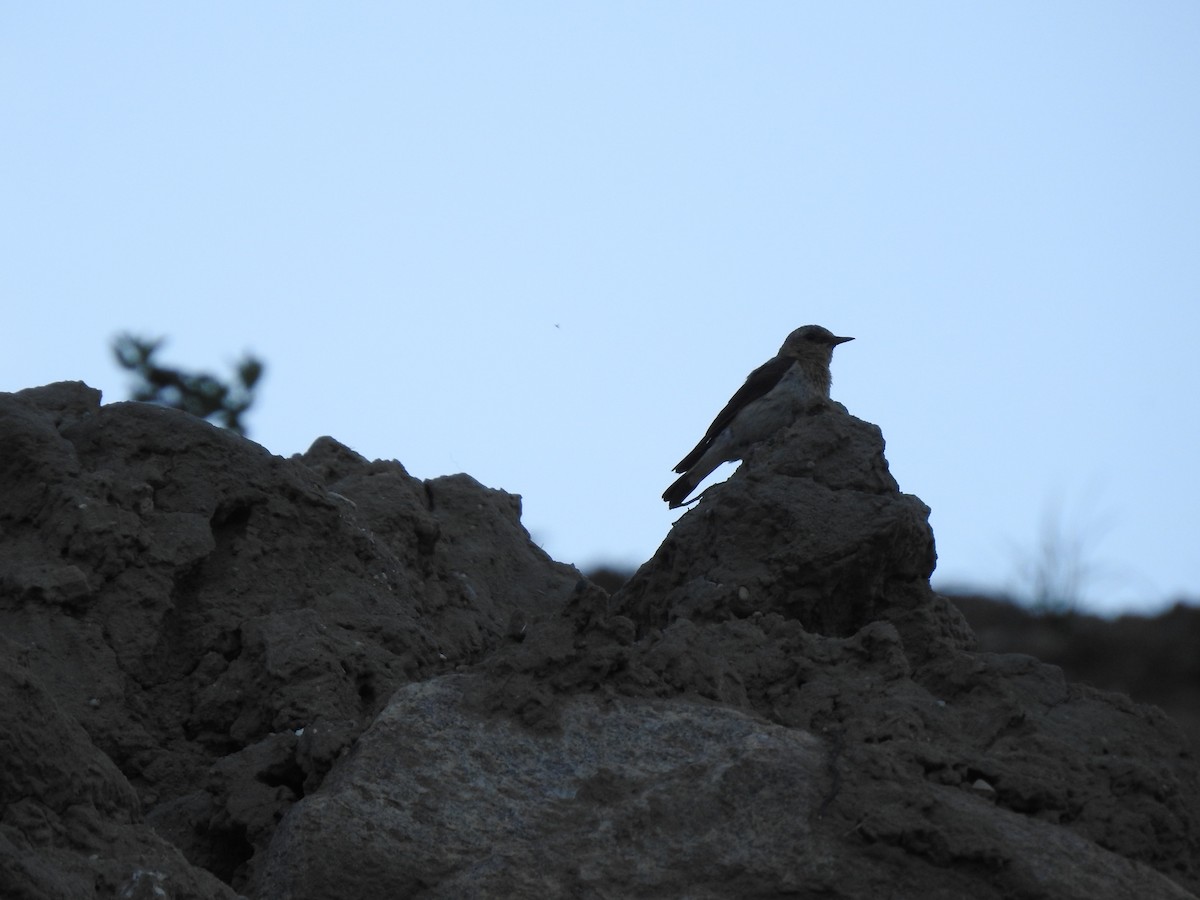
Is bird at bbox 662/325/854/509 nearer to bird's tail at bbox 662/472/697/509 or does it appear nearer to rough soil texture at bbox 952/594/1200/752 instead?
bird's tail at bbox 662/472/697/509

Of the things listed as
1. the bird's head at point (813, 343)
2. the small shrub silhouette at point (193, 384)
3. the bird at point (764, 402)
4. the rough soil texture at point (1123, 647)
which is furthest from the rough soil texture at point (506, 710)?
the small shrub silhouette at point (193, 384)

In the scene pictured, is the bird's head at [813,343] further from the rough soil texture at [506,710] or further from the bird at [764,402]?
the rough soil texture at [506,710]

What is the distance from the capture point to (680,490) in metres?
9.57

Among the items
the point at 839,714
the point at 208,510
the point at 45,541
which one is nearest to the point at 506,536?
the point at 208,510

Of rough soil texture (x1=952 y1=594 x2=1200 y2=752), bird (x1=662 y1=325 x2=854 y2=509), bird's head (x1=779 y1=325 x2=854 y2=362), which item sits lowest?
rough soil texture (x1=952 y1=594 x2=1200 y2=752)

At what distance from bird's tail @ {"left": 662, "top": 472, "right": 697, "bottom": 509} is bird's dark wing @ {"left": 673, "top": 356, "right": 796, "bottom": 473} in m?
0.06

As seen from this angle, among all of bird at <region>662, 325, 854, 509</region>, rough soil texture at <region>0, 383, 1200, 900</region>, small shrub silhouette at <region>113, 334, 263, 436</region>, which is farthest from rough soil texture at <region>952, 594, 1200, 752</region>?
small shrub silhouette at <region>113, 334, 263, 436</region>

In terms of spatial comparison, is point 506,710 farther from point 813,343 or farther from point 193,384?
point 193,384

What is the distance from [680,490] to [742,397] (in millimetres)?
667

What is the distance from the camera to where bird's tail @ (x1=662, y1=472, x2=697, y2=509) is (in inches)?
374

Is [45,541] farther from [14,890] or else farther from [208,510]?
[14,890]

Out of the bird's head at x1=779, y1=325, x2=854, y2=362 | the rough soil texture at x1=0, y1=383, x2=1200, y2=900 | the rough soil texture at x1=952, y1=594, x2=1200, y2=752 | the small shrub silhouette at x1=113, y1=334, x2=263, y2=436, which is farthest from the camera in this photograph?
the small shrub silhouette at x1=113, y1=334, x2=263, y2=436

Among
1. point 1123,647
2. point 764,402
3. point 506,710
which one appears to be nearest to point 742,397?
point 764,402

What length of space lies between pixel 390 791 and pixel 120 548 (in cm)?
158
